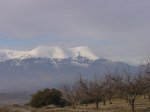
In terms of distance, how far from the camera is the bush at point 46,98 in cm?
12481

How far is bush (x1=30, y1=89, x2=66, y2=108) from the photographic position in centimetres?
12481

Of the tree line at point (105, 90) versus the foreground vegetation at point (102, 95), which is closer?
the tree line at point (105, 90)

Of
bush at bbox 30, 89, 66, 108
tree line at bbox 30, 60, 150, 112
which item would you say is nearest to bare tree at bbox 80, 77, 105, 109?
tree line at bbox 30, 60, 150, 112

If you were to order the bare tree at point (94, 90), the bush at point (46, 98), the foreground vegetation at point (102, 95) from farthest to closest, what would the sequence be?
the bush at point (46, 98) → the bare tree at point (94, 90) → the foreground vegetation at point (102, 95)

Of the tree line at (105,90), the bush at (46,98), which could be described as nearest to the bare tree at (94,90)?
the tree line at (105,90)

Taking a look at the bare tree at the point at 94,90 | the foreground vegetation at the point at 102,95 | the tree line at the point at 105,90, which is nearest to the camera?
the tree line at the point at 105,90

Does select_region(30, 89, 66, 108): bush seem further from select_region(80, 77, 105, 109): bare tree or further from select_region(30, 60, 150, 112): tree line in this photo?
select_region(80, 77, 105, 109): bare tree

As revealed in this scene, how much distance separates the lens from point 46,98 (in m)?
125

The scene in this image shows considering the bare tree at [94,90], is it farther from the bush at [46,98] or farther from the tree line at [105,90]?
the bush at [46,98]

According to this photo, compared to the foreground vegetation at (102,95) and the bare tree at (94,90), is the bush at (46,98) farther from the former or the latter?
the bare tree at (94,90)

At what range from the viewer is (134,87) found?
76.7 metres

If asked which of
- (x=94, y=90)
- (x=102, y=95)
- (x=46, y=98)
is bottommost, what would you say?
(x=102, y=95)

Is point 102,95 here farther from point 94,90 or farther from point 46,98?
point 46,98

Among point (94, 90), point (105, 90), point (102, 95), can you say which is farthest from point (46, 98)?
point (102, 95)
